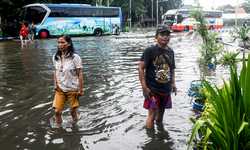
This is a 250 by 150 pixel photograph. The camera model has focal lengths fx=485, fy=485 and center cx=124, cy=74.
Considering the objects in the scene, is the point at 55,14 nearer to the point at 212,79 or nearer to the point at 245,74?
the point at 212,79

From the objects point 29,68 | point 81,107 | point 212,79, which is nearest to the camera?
point 81,107

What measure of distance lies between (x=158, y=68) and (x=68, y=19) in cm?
3924

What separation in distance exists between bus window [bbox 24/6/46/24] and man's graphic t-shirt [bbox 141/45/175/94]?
1471 inches

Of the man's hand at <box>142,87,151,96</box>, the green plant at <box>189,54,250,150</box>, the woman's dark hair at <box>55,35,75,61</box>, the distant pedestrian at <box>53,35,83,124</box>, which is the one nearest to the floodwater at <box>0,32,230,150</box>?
the distant pedestrian at <box>53,35,83,124</box>

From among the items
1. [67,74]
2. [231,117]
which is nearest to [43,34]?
[67,74]

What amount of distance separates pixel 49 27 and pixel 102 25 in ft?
24.4

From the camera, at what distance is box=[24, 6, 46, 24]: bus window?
43.5 metres

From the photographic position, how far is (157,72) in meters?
7.12

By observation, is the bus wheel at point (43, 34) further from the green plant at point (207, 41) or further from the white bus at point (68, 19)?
the green plant at point (207, 41)

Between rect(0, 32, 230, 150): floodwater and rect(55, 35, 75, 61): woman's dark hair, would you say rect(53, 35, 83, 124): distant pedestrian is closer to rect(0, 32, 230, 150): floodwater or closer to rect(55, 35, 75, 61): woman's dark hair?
rect(55, 35, 75, 61): woman's dark hair

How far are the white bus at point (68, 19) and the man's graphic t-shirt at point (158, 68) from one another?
122 ft

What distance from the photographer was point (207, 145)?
5.00 m

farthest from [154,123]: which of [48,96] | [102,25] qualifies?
[102,25]

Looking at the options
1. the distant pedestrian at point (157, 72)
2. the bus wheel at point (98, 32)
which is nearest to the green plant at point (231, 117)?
the distant pedestrian at point (157, 72)
